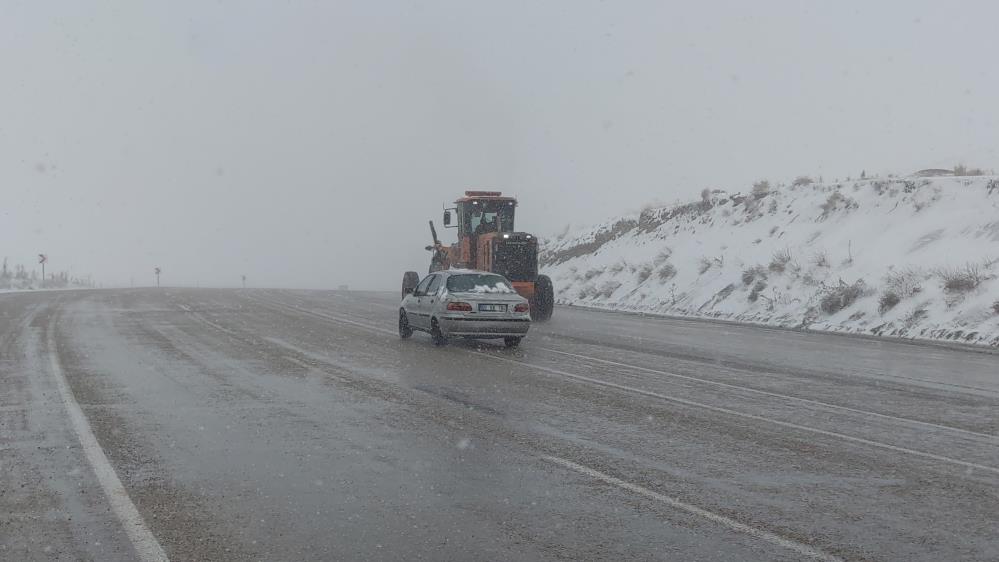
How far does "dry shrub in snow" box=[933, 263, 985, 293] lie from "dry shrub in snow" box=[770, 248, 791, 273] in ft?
19.4

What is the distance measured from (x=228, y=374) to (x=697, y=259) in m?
24.1

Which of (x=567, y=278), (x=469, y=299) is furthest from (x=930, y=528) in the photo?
(x=567, y=278)

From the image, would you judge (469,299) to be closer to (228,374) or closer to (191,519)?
(228,374)

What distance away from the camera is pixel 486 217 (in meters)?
26.4

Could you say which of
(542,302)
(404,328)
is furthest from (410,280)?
(404,328)

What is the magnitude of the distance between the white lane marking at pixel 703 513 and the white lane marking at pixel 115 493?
9.88 ft

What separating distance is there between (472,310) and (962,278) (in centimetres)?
1254

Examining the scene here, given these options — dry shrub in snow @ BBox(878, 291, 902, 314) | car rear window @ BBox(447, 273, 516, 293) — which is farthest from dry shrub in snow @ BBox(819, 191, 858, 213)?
car rear window @ BBox(447, 273, 516, 293)

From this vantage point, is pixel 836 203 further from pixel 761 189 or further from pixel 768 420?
pixel 768 420

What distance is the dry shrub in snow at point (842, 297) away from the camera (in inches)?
921

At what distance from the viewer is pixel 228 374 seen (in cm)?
1207

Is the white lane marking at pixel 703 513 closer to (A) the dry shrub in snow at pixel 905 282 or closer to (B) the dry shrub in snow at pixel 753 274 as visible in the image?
(A) the dry shrub in snow at pixel 905 282

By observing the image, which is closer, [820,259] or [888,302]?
[888,302]

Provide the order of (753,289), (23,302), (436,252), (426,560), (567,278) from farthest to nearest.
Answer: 1. (567,278)
2. (23,302)
3. (436,252)
4. (753,289)
5. (426,560)
